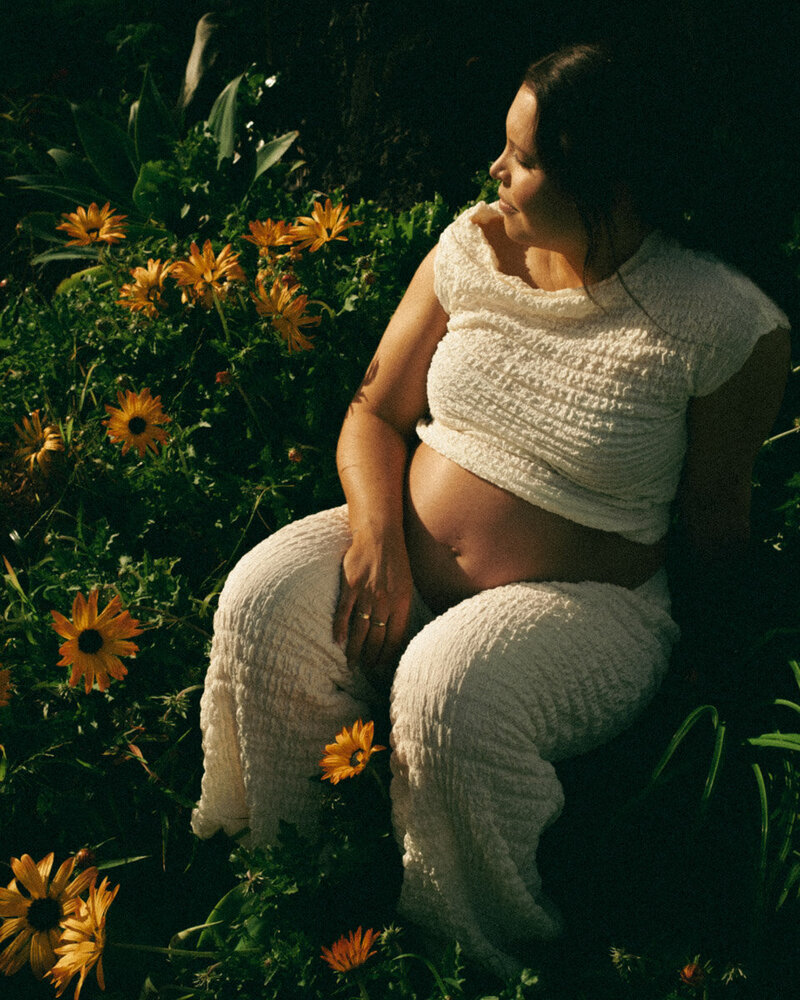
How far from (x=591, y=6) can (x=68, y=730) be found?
2.13 m

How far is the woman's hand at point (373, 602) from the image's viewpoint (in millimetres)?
1731

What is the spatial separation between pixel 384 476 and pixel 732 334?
2.40ft

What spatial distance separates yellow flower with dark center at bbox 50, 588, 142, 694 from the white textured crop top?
2.34 ft

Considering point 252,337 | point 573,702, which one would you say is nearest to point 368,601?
point 573,702

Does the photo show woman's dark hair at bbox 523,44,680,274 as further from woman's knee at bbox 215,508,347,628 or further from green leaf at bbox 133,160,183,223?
green leaf at bbox 133,160,183,223

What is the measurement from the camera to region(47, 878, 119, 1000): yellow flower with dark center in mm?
1407

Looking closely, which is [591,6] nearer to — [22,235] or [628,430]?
[628,430]

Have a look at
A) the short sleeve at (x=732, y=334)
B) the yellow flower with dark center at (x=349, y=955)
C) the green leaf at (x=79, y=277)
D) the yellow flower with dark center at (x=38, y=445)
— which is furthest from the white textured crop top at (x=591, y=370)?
the green leaf at (x=79, y=277)

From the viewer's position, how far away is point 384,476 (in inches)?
73.6

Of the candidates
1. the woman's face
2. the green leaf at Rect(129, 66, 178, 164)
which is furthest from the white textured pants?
the green leaf at Rect(129, 66, 178, 164)

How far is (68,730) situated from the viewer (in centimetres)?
202

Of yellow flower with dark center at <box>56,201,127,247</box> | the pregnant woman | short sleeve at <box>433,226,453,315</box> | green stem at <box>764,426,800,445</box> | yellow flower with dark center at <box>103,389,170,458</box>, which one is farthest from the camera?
yellow flower with dark center at <box>56,201,127,247</box>

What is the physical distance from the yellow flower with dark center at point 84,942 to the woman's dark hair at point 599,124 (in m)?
1.37

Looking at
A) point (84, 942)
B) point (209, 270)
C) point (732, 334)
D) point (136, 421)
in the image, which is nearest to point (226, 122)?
point (209, 270)
